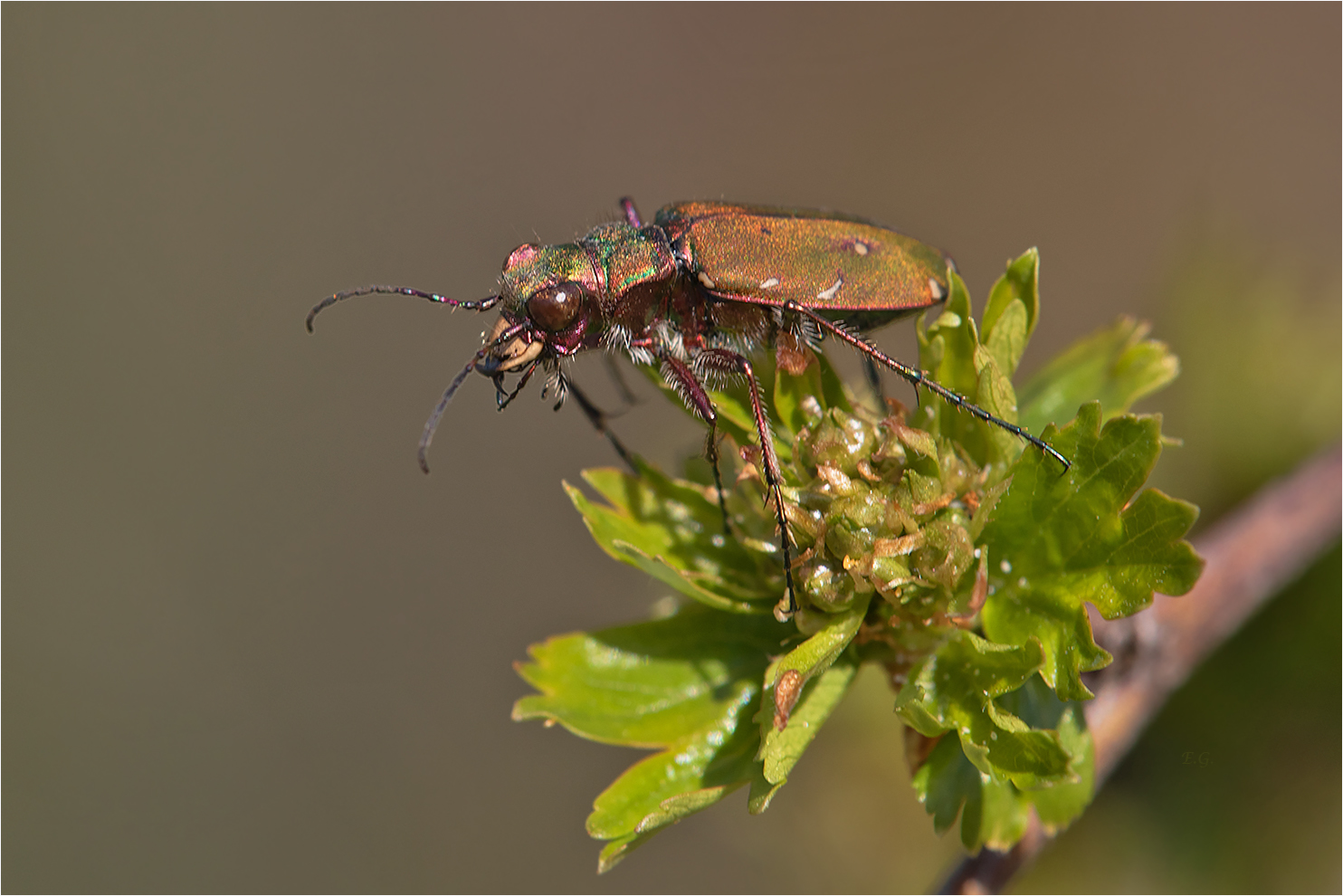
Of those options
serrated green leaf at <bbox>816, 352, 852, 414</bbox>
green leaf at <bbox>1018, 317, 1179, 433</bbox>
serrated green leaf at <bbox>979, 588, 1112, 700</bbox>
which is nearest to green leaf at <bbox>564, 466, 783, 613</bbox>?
serrated green leaf at <bbox>816, 352, 852, 414</bbox>

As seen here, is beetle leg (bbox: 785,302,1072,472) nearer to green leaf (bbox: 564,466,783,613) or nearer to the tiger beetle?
the tiger beetle

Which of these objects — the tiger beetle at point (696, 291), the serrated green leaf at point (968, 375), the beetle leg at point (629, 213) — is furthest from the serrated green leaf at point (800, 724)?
the beetle leg at point (629, 213)

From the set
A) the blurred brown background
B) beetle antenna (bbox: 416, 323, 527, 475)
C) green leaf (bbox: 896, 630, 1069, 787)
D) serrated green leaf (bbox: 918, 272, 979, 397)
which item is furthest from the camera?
the blurred brown background

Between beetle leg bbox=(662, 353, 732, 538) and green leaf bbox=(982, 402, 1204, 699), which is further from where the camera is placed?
beetle leg bbox=(662, 353, 732, 538)

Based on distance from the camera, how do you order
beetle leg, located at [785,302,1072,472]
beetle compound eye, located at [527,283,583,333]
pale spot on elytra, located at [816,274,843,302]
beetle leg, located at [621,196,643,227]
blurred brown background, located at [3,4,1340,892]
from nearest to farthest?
beetle leg, located at [785,302,1072,472]
beetle compound eye, located at [527,283,583,333]
pale spot on elytra, located at [816,274,843,302]
beetle leg, located at [621,196,643,227]
blurred brown background, located at [3,4,1340,892]

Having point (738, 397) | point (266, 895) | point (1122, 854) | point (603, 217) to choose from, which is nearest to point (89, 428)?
point (266, 895)

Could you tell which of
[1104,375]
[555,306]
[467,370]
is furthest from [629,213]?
[1104,375]

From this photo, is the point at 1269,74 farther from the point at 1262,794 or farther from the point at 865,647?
the point at 865,647
